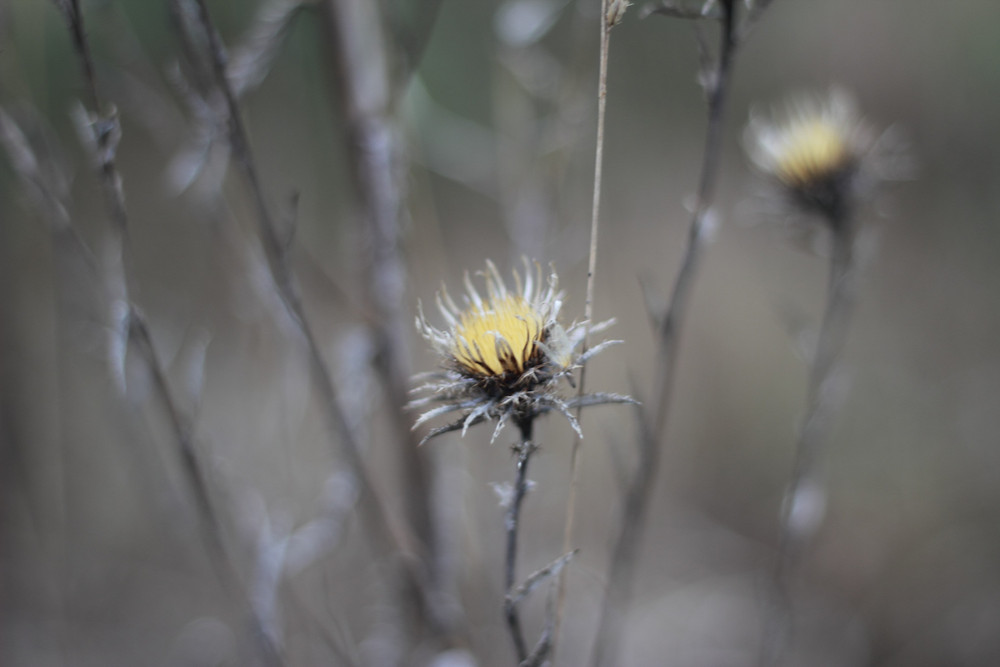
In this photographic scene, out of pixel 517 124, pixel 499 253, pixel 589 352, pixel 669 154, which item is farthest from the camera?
pixel 499 253

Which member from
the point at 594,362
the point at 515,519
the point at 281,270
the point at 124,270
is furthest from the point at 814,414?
the point at 594,362

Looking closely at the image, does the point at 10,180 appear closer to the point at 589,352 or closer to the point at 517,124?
the point at 517,124

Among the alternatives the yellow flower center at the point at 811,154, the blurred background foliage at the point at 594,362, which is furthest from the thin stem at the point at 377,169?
the yellow flower center at the point at 811,154

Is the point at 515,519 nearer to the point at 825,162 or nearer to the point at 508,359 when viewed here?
the point at 508,359

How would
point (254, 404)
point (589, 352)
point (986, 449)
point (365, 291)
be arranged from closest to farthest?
point (589, 352), point (365, 291), point (986, 449), point (254, 404)

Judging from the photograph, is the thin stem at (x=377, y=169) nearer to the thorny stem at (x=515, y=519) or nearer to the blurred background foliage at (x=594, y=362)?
the blurred background foliage at (x=594, y=362)

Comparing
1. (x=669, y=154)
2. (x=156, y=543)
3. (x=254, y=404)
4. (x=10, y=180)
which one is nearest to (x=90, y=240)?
(x=10, y=180)

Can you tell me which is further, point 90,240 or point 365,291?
point 90,240

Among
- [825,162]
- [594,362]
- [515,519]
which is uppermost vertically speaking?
[594,362]
